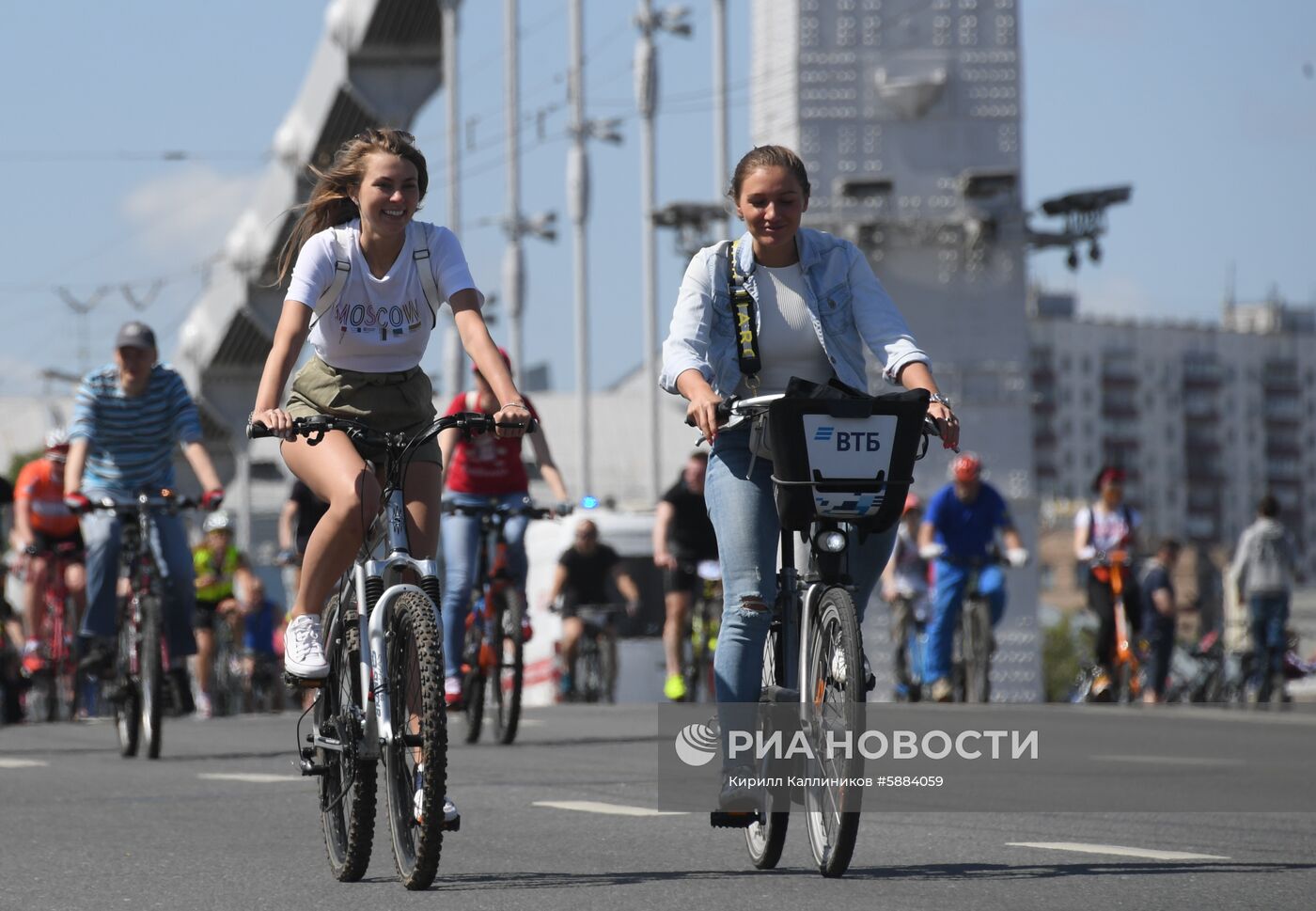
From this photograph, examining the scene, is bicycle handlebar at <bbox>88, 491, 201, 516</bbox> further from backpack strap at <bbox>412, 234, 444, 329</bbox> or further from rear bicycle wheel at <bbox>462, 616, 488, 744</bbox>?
backpack strap at <bbox>412, 234, 444, 329</bbox>

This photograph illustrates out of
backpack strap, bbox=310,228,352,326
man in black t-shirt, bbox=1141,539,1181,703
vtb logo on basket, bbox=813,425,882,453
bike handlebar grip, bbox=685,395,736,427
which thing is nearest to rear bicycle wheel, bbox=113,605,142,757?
backpack strap, bbox=310,228,352,326

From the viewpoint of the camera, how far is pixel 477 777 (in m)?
9.62

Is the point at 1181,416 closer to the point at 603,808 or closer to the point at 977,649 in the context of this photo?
the point at 977,649

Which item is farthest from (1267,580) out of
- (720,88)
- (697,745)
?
(720,88)

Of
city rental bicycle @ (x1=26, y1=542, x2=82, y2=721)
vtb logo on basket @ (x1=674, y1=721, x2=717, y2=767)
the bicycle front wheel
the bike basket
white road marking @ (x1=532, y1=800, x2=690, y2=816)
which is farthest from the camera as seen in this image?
city rental bicycle @ (x1=26, y1=542, x2=82, y2=721)

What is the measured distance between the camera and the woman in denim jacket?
20.8 feet

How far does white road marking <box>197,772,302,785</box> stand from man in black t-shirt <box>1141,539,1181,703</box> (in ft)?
35.8

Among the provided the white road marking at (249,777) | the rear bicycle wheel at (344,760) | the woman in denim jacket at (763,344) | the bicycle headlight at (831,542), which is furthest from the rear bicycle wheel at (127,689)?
the bicycle headlight at (831,542)

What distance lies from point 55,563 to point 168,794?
7.05 meters

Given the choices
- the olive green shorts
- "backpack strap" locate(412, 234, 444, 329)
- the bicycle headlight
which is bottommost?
the bicycle headlight

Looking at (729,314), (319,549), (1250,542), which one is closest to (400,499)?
(319,549)

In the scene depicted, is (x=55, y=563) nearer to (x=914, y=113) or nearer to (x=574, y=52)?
(x=914, y=113)

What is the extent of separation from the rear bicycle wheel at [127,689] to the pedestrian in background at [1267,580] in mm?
10671

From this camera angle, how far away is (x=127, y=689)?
36.1ft
